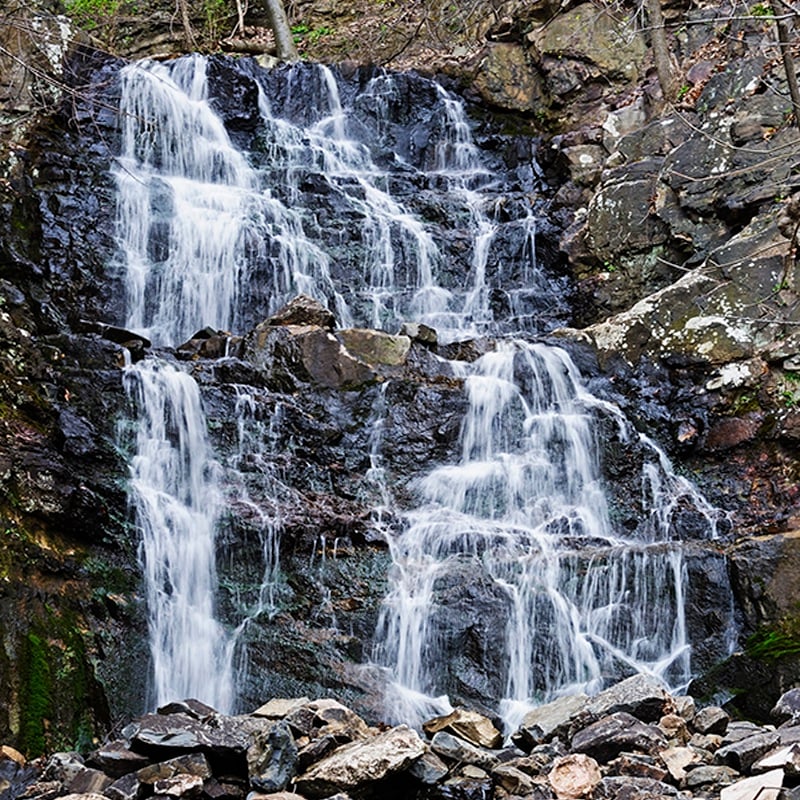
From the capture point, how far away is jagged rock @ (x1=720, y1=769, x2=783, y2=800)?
3386 mm

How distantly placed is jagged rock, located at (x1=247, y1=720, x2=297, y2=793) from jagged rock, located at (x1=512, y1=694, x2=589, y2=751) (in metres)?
1.48

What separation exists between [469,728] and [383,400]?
4256 mm

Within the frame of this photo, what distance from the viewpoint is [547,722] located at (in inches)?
210

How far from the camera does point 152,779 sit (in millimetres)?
4109

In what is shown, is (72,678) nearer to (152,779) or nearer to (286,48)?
(152,779)

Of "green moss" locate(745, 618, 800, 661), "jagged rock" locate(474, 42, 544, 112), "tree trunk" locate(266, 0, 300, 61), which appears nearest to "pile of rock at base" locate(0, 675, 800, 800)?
"green moss" locate(745, 618, 800, 661)

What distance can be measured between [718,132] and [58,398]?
8.34 meters

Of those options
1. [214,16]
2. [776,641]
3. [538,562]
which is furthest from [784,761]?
[214,16]

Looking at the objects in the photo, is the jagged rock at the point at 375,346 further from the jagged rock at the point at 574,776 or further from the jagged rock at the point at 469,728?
the jagged rock at the point at 574,776

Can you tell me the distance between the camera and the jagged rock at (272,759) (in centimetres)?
411

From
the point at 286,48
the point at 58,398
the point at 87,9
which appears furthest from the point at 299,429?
the point at 87,9

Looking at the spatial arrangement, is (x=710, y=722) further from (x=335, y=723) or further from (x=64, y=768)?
(x=64, y=768)

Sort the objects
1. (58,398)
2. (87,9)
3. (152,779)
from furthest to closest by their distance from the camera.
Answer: (87,9) → (58,398) → (152,779)

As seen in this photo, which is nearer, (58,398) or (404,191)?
(58,398)
